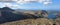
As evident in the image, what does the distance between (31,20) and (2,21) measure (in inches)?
46.9

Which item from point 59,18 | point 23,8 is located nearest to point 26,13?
point 23,8

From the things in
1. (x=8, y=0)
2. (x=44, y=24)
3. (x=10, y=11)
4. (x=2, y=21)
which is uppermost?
(x=8, y=0)

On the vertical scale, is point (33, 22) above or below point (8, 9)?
below

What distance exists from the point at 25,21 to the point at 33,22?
340mm

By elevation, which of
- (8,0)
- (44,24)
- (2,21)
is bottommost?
(44,24)

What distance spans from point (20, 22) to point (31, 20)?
0.48m

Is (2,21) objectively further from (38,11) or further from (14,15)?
(38,11)

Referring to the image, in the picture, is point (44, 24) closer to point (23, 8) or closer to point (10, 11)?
point (23, 8)

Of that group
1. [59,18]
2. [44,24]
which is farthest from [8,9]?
[59,18]

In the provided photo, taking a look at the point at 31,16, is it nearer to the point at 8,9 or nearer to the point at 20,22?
the point at 20,22

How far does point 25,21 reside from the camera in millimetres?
4750

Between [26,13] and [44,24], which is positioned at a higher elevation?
[26,13]

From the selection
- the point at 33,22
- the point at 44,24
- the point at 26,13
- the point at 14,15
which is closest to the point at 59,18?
the point at 44,24

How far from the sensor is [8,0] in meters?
4.62
